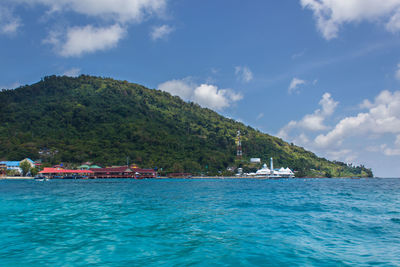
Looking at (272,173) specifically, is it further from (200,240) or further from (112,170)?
(200,240)

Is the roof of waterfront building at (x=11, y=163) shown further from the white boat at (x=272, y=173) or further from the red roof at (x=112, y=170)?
the white boat at (x=272, y=173)

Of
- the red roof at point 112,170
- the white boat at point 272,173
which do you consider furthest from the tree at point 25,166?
the white boat at point 272,173

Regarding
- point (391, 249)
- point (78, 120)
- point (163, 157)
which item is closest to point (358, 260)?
point (391, 249)

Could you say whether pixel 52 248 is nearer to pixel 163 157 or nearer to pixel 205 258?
pixel 205 258

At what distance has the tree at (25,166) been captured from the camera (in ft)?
445

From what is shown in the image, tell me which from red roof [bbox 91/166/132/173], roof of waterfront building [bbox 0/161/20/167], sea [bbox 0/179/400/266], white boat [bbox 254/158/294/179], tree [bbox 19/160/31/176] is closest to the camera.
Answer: sea [bbox 0/179/400/266]

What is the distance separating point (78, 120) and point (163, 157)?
61799mm

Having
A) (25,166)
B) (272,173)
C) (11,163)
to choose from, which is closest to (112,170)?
(25,166)

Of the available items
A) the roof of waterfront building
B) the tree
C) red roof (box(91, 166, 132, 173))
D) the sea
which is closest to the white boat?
Answer: red roof (box(91, 166, 132, 173))

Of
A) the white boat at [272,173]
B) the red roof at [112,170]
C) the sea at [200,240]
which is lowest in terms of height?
the white boat at [272,173]

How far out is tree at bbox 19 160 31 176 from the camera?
136 meters

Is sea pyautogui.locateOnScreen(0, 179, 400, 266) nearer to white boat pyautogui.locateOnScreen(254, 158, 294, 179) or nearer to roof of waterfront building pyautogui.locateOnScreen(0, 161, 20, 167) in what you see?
roof of waterfront building pyautogui.locateOnScreen(0, 161, 20, 167)

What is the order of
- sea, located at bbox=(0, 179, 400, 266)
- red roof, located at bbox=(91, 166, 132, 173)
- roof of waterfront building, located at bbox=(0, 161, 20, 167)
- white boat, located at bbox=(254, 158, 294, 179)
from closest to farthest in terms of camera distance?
sea, located at bbox=(0, 179, 400, 266) → red roof, located at bbox=(91, 166, 132, 173) → roof of waterfront building, located at bbox=(0, 161, 20, 167) → white boat, located at bbox=(254, 158, 294, 179)

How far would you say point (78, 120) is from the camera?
609ft
